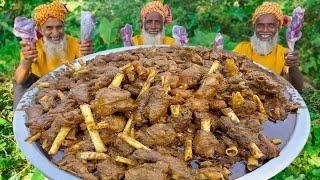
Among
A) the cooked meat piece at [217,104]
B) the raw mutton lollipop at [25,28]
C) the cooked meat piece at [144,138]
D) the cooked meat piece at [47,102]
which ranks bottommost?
the cooked meat piece at [144,138]

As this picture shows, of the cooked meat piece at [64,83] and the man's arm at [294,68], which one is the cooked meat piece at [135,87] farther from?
the man's arm at [294,68]

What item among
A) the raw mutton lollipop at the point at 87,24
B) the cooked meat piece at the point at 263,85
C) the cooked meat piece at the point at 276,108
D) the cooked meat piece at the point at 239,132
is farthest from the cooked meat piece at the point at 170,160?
the raw mutton lollipop at the point at 87,24

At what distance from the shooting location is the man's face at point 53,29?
4816mm

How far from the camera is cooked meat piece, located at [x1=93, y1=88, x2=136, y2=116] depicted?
2.92 m

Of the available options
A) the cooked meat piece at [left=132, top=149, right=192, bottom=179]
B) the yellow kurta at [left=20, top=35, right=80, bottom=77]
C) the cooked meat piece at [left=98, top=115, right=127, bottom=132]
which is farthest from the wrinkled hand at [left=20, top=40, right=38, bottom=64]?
the cooked meat piece at [left=132, top=149, right=192, bottom=179]

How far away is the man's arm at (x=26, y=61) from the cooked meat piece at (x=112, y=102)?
171cm

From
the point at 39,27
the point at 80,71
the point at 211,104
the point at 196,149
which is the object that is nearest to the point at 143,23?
the point at 39,27

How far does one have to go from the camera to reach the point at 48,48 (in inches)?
194

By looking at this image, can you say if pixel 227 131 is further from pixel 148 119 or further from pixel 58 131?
pixel 58 131

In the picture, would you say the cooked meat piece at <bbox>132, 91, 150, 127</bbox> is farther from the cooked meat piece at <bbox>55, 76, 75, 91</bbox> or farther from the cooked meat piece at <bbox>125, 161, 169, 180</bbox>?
the cooked meat piece at <bbox>55, 76, 75, 91</bbox>

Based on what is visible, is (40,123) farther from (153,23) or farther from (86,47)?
(153,23)

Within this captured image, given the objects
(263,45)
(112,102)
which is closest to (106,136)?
(112,102)

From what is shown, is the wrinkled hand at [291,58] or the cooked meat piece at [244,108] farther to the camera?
the wrinkled hand at [291,58]

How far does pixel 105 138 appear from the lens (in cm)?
291
